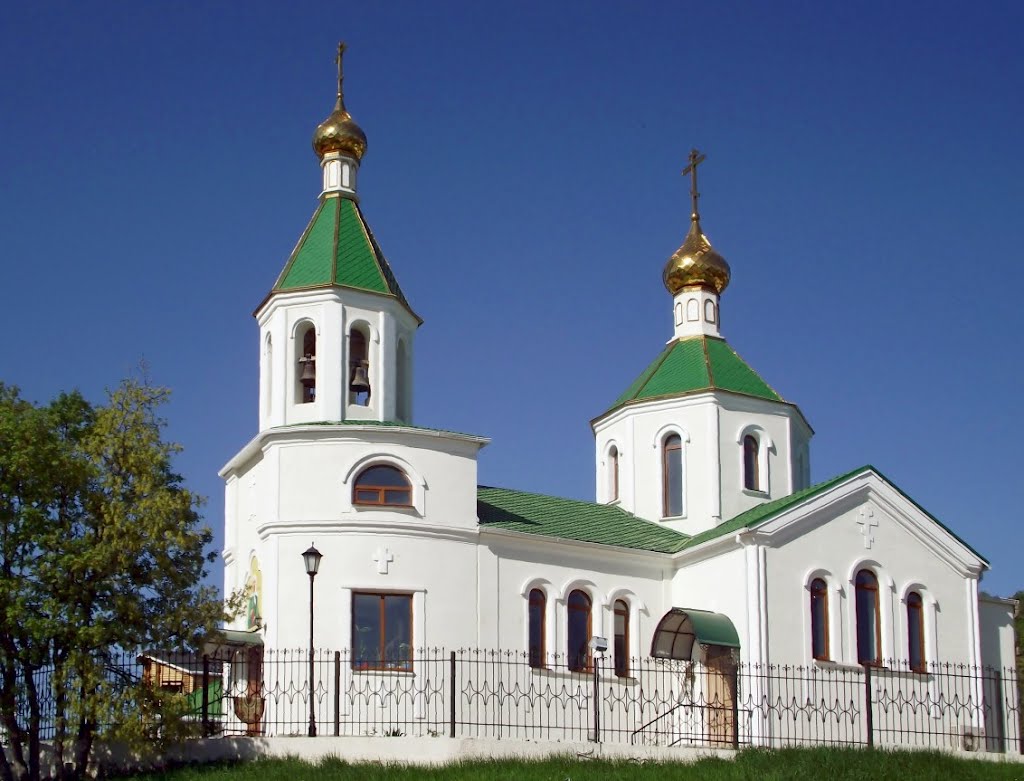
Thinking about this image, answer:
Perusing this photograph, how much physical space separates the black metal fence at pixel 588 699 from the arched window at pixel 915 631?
0.19 m

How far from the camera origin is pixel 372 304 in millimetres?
23625

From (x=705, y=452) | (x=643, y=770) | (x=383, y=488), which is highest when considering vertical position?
(x=705, y=452)

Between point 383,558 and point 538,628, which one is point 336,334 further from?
point 538,628

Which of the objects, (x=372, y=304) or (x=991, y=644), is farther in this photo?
(x=991, y=644)

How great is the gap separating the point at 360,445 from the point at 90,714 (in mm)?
6437

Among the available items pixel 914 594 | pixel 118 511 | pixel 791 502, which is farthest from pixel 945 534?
pixel 118 511

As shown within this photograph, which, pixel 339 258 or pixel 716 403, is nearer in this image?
pixel 339 258

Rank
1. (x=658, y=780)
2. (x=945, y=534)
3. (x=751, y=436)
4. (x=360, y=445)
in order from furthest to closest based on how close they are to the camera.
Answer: (x=751, y=436)
(x=945, y=534)
(x=360, y=445)
(x=658, y=780)

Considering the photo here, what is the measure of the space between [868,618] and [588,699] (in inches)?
205

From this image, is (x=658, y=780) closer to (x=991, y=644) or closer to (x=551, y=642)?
(x=551, y=642)

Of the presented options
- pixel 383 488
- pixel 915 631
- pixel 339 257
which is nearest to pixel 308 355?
pixel 339 257

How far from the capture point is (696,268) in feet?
97.8

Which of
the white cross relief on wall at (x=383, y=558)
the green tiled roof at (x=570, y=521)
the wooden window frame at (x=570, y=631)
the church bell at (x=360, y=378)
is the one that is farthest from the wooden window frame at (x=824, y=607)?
the church bell at (x=360, y=378)

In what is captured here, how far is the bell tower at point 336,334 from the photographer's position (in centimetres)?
2319
